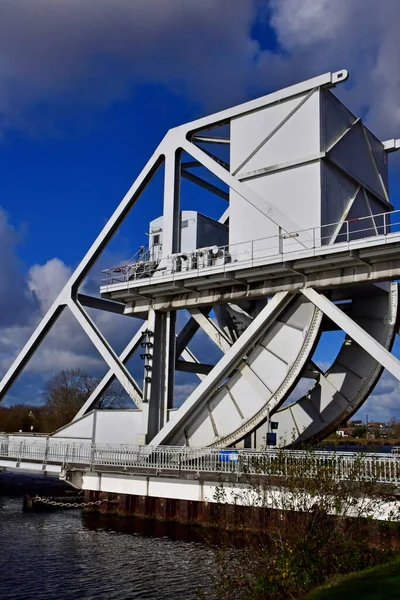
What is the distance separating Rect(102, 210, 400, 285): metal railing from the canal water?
11165mm

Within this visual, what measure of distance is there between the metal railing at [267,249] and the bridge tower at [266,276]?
7 cm

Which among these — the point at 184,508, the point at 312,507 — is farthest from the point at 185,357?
the point at 312,507

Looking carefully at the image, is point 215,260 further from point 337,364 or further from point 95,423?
point 95,423

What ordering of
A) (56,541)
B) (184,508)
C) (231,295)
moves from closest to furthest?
(56,541) < (184,508) < (231,295)

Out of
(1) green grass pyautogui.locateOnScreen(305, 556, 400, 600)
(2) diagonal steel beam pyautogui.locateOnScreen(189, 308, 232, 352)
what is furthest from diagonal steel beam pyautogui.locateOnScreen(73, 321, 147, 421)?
(1) green grass pyautogui.locateOnScreen(305, 556, 400, 600)

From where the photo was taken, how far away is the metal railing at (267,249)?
83.0 feet

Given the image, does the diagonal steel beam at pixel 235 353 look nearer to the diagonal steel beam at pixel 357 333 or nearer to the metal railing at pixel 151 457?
the diagonal steel beam at pixel 357 333

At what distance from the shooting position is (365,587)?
33.7 feet

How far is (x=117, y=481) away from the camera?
2611 cm

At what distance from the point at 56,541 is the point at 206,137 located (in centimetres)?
2067

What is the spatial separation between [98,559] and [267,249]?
14.4 metres

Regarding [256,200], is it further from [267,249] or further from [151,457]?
[151,457]

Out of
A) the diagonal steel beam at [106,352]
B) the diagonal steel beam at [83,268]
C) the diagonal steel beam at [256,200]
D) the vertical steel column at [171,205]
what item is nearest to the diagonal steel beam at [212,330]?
the vertical steel column at [171,205]

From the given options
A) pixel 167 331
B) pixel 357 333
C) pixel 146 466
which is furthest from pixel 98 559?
pixel 167 331
